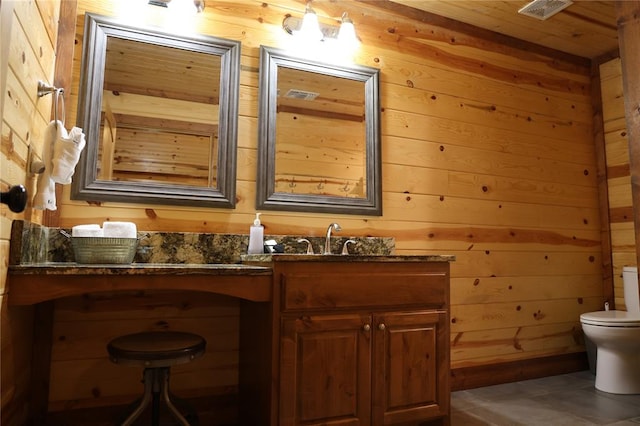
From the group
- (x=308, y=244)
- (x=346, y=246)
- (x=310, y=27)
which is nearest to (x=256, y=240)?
(x=308, y=244)

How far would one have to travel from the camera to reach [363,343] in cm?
175

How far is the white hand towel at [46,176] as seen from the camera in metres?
1.60

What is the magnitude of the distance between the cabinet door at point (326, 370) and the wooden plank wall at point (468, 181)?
60 cm

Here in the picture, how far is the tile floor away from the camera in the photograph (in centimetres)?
213

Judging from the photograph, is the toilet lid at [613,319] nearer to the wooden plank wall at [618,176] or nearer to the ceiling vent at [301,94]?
the wooden plank wall at [618,176]

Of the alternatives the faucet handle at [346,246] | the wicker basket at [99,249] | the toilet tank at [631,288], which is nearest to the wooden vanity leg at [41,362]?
the wicker basket at [99,249]

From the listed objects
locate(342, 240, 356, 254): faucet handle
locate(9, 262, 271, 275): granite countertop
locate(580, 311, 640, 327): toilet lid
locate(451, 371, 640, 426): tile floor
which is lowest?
locate(451, 371, 640, 426): tile floor

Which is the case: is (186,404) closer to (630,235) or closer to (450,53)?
(450,53)

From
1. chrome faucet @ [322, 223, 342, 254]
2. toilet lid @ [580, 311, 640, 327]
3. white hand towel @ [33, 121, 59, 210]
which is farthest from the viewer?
toilet lid @ [580, 311, 640, 327]

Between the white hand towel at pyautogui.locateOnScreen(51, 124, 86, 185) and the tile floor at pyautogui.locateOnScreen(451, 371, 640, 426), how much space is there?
206 centimetres

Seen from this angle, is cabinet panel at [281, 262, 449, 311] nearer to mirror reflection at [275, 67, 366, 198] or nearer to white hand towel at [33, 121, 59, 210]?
mirror reflection at [275, 67, 366, 198]

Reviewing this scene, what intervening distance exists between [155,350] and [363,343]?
0.79 metres

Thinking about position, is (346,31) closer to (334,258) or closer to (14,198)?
(334,258)

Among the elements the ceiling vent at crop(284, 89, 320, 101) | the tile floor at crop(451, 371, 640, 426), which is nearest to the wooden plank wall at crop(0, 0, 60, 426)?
the ceiling vent at crop(284, 89, 320, 101)
